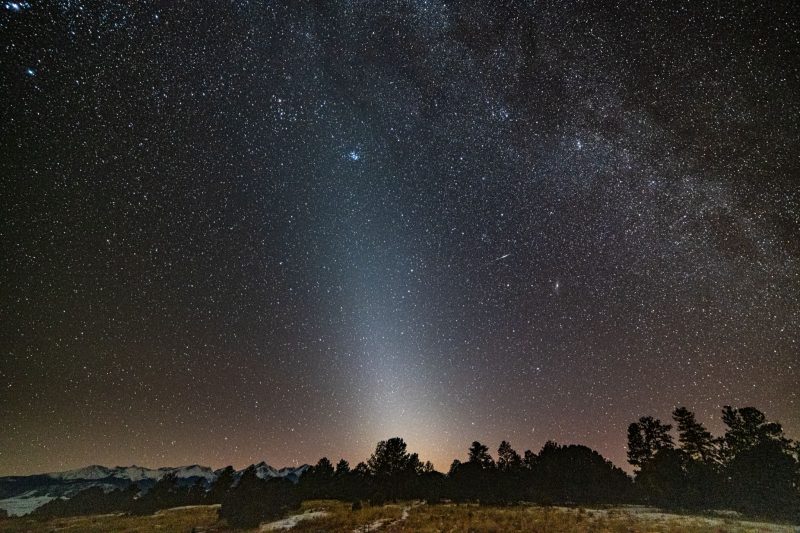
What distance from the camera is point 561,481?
4797 centimetres

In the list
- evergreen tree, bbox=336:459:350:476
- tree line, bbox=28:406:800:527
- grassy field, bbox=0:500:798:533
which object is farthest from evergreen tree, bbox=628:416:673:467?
evergreen tree, bbox=336:459:350:476

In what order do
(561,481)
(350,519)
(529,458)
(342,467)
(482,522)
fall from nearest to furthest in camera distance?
(482,522) < (350,519) < (561,481) < (529,458) < (342,467)

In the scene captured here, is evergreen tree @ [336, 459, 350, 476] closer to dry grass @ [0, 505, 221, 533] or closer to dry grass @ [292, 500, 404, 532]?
dry grass @ [0, 505, 221, 533]

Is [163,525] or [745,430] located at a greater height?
[745,430]

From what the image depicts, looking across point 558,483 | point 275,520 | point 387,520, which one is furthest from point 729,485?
point 275,520

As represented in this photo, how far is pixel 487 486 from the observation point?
1980 inches

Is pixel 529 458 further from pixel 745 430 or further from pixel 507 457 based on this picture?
pixel 745 430

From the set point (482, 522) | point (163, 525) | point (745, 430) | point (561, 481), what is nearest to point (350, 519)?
point (482, 522)

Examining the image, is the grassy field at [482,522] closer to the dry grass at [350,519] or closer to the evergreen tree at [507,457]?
the dry grass at [350,519]

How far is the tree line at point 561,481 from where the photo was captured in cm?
3385

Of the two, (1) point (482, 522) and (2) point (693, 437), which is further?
(2) point (693, 437)

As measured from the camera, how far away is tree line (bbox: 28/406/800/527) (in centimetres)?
3385

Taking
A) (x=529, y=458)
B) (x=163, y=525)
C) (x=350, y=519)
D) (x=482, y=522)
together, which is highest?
(x=529, y=458)

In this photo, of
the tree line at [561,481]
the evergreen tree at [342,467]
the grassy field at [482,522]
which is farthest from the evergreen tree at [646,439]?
the evergreen tree at [342,467]
